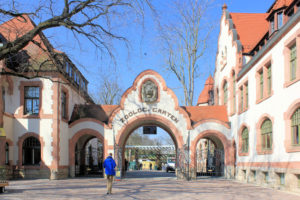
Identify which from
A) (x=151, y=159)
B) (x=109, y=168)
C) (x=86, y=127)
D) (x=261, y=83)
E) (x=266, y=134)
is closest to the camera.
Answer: (x=109, y=168)

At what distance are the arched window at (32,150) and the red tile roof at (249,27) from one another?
48.8 ft

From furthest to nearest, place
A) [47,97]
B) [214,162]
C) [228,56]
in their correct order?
1. [214,162]
2. [228,56]
3. [47,97]

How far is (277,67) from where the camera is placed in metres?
16.3

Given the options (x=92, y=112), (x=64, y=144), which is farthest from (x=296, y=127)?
(x=92, y=112)

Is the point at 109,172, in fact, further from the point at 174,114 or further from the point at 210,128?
the point at 210,128

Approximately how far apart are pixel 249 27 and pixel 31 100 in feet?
53.5

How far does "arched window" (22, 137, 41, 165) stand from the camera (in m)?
22.8

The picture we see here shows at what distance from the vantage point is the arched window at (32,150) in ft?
74.7

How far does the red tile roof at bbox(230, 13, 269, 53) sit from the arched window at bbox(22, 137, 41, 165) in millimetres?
14859

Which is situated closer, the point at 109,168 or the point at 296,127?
the point at 109,168

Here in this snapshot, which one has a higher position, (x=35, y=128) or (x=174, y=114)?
(x=174, y=114)

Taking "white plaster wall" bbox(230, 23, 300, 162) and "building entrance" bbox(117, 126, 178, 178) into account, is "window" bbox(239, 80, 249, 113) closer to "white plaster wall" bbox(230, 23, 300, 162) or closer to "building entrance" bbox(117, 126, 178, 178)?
"white plaster wall" bbox(230, 23, 300, 162)

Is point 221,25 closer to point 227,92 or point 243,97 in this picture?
point 227,92

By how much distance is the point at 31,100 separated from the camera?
2306 cm
